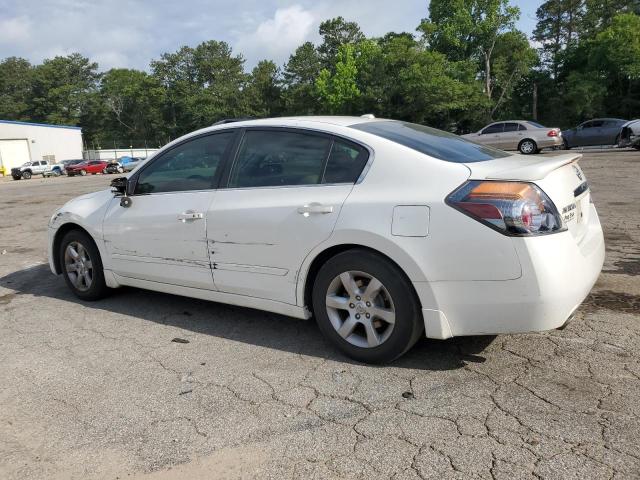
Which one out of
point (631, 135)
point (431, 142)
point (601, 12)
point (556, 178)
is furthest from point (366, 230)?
point (601, 12)

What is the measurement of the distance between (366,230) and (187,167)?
185 cm

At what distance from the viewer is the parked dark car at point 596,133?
24.8 m

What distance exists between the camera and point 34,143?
56.2 m

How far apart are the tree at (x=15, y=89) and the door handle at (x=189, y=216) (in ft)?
306

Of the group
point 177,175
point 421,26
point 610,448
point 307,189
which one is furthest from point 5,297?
point 421,26

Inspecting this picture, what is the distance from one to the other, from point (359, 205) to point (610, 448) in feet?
5.88

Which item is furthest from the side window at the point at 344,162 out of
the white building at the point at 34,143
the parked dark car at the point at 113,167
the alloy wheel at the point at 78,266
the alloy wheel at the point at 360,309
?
the white building at the point at 34,143

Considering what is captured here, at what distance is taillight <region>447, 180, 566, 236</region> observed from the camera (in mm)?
2857

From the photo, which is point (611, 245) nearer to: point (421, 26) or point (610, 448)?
point (610, 448)

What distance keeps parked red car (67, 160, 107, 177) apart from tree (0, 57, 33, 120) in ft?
152

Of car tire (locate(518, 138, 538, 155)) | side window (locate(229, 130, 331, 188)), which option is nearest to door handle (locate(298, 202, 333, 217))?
side window (locate(229, 130, 331, 188))

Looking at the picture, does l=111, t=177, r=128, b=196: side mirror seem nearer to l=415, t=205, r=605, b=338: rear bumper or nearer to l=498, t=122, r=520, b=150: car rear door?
l=415, t=205, r=605, b=338: rear bumper

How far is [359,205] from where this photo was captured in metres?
3.25

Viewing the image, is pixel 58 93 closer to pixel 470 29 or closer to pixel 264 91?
pixel 264 91
